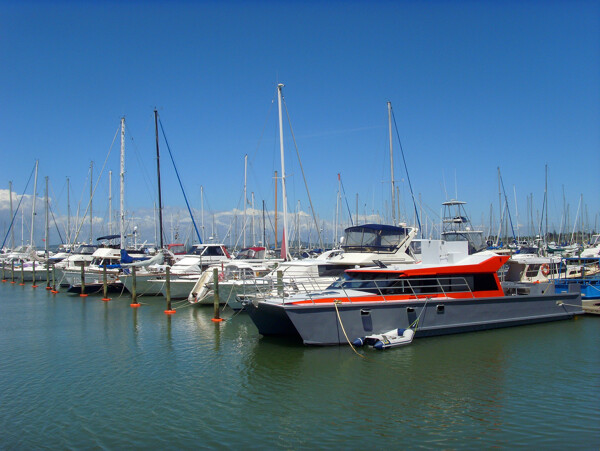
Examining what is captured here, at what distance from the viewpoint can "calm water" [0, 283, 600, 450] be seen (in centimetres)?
943

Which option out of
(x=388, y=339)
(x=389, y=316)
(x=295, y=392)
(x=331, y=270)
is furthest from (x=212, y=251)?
(x=295, y=392)

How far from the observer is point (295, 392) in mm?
11969

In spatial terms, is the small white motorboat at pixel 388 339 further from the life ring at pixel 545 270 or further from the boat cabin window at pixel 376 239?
the life ring at pixel 545 270

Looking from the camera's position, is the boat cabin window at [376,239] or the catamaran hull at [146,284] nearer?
the boat cabin window at [376,239]

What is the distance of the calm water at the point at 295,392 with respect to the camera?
9430mm

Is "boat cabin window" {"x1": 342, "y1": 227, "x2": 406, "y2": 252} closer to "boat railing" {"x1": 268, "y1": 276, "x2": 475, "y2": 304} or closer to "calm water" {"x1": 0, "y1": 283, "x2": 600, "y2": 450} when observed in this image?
"boat railing" {"x1": 268, "y1": 276, "x2": 475, "y2": 304}

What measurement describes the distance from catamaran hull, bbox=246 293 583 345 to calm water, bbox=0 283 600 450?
0.42 meters

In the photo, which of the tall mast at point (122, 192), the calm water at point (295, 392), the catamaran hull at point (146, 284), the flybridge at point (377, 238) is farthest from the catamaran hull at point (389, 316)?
the tall mast at point (122, 192)

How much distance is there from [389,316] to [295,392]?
5.17 meters

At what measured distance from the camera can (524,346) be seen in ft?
52.5

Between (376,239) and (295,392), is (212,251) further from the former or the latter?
(295,392)

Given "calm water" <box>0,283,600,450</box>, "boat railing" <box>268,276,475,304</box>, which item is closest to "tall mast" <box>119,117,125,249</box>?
"calm water" <box>0,283,600,450</box>

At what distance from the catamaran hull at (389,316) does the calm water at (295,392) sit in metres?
0.42

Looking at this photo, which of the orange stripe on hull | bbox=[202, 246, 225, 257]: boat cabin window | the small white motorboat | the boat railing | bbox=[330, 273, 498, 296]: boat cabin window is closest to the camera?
the small white motorboat
